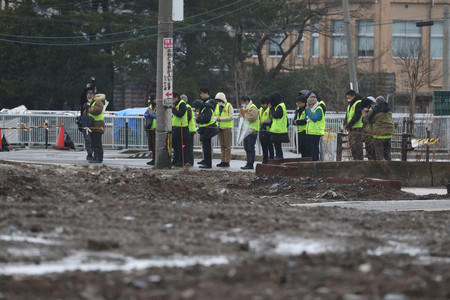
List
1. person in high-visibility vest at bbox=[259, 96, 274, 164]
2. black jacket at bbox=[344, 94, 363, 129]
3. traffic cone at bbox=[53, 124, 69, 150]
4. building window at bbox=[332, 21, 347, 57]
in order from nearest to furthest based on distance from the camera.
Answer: black jacket at bbox=[344, 94, 363, 129]
person in high-visibility vest at bbox=[259, 96, 274, 164]
traffic cone at bbox=[53, 124, 69, 150]
building window at bbox=[332, 21, 347, 57]

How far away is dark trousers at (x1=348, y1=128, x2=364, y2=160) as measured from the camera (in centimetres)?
1923

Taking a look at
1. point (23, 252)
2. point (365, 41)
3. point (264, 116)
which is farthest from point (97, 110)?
point (365, 41)

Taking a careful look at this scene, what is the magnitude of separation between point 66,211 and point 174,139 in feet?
37.1

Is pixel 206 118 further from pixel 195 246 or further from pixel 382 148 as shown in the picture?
pixel 195 246

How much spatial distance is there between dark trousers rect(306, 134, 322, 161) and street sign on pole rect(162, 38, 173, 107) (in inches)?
120

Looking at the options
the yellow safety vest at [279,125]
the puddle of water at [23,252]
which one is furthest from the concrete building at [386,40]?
the puddle of water at [23,252]

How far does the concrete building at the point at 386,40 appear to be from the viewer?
59.3 meters

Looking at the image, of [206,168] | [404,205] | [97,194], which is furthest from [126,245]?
[206,168]

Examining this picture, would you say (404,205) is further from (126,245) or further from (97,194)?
(126,245)

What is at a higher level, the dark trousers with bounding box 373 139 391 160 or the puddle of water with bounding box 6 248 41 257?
the dark trousers with bounding box 373 139 391 160

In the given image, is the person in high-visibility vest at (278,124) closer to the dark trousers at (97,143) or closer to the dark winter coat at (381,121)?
the dark winter coat at (381,121)

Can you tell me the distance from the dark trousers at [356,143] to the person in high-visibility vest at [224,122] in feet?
10.7

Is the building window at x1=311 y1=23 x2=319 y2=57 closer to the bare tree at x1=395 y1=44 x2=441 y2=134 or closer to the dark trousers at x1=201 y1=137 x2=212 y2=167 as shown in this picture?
the bare tree at x1=395 y1=44 x2=441 y2=134

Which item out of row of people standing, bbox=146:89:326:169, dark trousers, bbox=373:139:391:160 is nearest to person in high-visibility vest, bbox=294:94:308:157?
row of people standing, bbox=146:89:326:169
